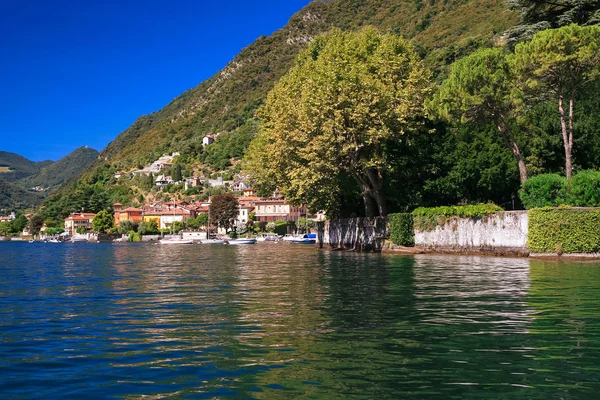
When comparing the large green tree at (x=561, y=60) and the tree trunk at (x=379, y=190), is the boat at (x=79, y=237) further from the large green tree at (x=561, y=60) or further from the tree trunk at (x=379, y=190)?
the large green tree at (x=561, y=60)

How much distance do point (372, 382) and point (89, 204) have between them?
189 m

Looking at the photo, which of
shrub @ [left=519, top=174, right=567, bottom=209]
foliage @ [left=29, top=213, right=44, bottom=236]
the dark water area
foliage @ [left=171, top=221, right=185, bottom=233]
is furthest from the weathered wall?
foliage @ [left=29, top=213, right=44, bottom=236]

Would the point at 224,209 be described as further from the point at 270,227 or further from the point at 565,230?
the point at 565,230

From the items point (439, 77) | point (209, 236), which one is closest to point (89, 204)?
point (209, 236)

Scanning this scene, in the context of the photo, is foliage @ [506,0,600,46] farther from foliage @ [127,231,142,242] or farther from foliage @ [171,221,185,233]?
foliage @ [127,231,142,242]

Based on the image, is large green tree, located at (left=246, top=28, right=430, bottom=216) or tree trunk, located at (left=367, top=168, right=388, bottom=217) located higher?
large green tree, located at (left=246, top=28, right=430, bottom=216)

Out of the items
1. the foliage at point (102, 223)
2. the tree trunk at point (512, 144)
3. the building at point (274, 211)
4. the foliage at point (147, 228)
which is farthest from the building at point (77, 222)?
the tree trunk at point (512, 144)

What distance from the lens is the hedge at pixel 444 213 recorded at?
3656 cm

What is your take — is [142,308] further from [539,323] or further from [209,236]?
[209,236]

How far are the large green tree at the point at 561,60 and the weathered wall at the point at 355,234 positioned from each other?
1508 cm

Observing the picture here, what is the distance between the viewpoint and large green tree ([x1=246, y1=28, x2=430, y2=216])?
1529 inches

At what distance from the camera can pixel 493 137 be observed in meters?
42.3

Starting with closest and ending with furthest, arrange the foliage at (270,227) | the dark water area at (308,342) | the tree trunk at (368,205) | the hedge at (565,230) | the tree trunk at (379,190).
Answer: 1. the dark water area at (308,342)
2. the hedge at (565,230)
3. the tree trunk at (379,190)
4. the tree trunk at (368,205)
5. the foliage at (270,227)

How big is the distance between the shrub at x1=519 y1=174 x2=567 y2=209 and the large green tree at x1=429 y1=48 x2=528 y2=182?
346cm
